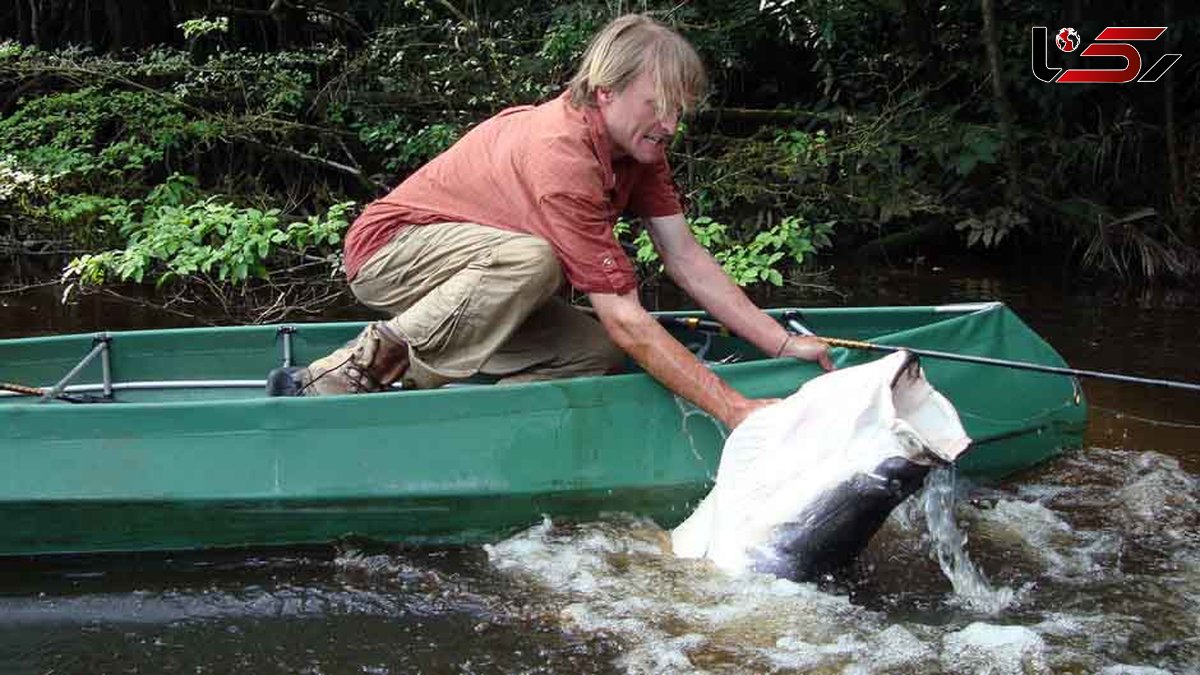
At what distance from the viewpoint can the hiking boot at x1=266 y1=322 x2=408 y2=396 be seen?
412 cm

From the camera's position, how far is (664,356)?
366cm

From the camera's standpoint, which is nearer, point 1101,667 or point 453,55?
point 1101,667

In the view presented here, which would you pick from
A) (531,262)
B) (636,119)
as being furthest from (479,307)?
(636,119)

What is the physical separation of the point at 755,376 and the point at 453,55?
485 centimetres

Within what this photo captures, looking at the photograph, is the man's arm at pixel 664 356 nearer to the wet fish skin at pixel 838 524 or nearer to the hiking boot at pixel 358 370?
the wet fish skin at pixel 838 524

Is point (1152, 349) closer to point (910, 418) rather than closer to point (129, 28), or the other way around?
point (910, 418)

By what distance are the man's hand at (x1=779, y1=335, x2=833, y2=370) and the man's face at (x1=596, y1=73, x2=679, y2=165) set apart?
2.43 ft

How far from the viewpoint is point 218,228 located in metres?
5.60

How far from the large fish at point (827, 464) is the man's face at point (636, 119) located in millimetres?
856

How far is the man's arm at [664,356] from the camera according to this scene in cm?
364

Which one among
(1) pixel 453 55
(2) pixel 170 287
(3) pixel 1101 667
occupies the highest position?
(1) pixel 453 55

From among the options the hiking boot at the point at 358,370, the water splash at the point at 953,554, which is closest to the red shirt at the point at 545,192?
the hiking boot at the point at 358,370

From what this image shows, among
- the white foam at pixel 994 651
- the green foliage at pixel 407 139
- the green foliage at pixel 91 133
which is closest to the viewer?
the white foam at pixel 994 651

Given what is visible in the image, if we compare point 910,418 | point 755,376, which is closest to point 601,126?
point 755,376
